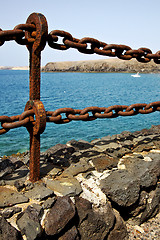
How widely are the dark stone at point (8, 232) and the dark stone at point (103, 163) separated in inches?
49.8

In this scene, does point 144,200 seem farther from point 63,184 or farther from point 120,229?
point 63,184

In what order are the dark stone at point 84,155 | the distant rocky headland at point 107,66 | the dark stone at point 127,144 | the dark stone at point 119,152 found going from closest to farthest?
1. the dark stone at point 84,155
2. the dark stone at point 119,152
3. the dark stone at point 127,144
4. the distant rocky headland at point 107,66

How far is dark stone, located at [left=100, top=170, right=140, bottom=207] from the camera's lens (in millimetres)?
2646

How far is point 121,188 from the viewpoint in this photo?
8.82 feet

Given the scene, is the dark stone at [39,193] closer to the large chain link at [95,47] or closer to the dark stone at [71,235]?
the dark stone at [71,235]

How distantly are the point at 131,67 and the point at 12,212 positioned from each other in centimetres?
10578

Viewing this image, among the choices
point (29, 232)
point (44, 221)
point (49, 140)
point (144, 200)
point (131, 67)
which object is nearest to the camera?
point (29, 232)

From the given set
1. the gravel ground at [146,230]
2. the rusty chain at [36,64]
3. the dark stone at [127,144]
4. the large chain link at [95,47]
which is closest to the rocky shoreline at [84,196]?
the gravel ground at [146,230]

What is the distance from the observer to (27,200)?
2256 mm

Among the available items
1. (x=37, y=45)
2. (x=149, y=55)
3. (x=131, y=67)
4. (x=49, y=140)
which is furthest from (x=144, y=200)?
(x=131, y=67)

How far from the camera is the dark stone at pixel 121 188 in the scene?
8.68 ft

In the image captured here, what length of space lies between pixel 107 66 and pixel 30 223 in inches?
4391

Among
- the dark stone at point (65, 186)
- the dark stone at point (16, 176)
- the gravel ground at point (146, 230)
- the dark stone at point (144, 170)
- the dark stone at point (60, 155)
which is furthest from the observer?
the dark stone at point (60, 155)

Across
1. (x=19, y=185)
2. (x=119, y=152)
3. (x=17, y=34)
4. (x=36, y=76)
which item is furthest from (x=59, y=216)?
(x=17, y=34)
